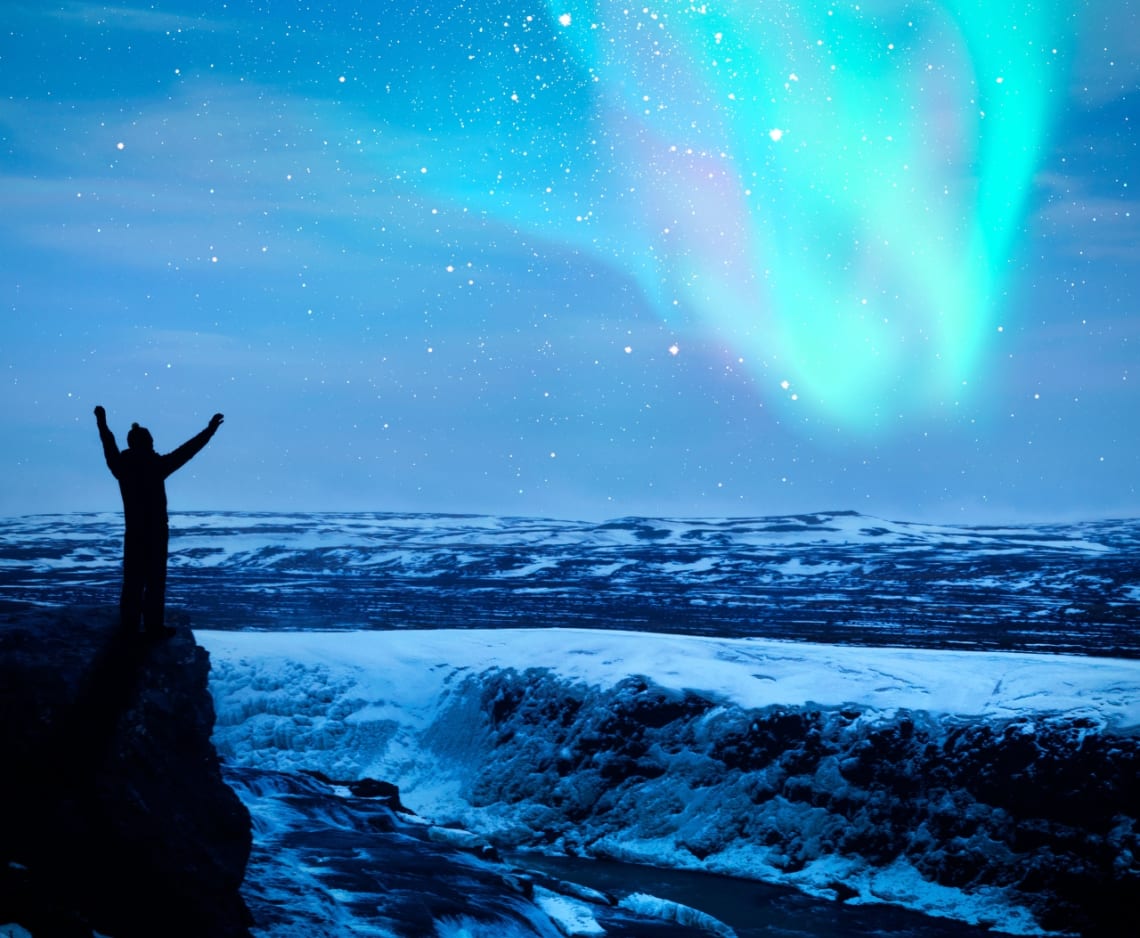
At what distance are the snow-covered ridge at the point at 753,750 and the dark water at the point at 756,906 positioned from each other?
0.64 m

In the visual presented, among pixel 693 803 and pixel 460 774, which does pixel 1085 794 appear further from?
pixel 460 774

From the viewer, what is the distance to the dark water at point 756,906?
74.2ft

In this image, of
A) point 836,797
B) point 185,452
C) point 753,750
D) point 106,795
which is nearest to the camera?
point 106,795

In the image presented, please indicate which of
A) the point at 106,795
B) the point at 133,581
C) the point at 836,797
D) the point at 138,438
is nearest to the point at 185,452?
the point at 138,438

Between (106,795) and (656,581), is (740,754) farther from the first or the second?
(656,581)

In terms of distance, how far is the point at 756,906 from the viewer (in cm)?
2417

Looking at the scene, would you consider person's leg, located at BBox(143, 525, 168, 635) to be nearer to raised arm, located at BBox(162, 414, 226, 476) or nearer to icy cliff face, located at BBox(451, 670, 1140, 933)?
raised arm, located at BBox(162, 414, 226, 476)

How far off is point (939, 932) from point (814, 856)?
4.24 meters

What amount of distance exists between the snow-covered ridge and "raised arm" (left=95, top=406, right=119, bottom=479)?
1896cm

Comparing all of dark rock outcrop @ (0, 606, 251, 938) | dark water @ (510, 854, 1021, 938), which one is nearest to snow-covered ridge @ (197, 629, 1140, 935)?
dark water @ (510, 854, 1021, 938)

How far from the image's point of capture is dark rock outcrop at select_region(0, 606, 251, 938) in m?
10.2

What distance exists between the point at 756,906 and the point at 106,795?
55.2 feet

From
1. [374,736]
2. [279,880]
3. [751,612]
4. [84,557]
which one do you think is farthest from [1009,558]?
[279,880]

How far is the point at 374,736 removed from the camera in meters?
35.5
